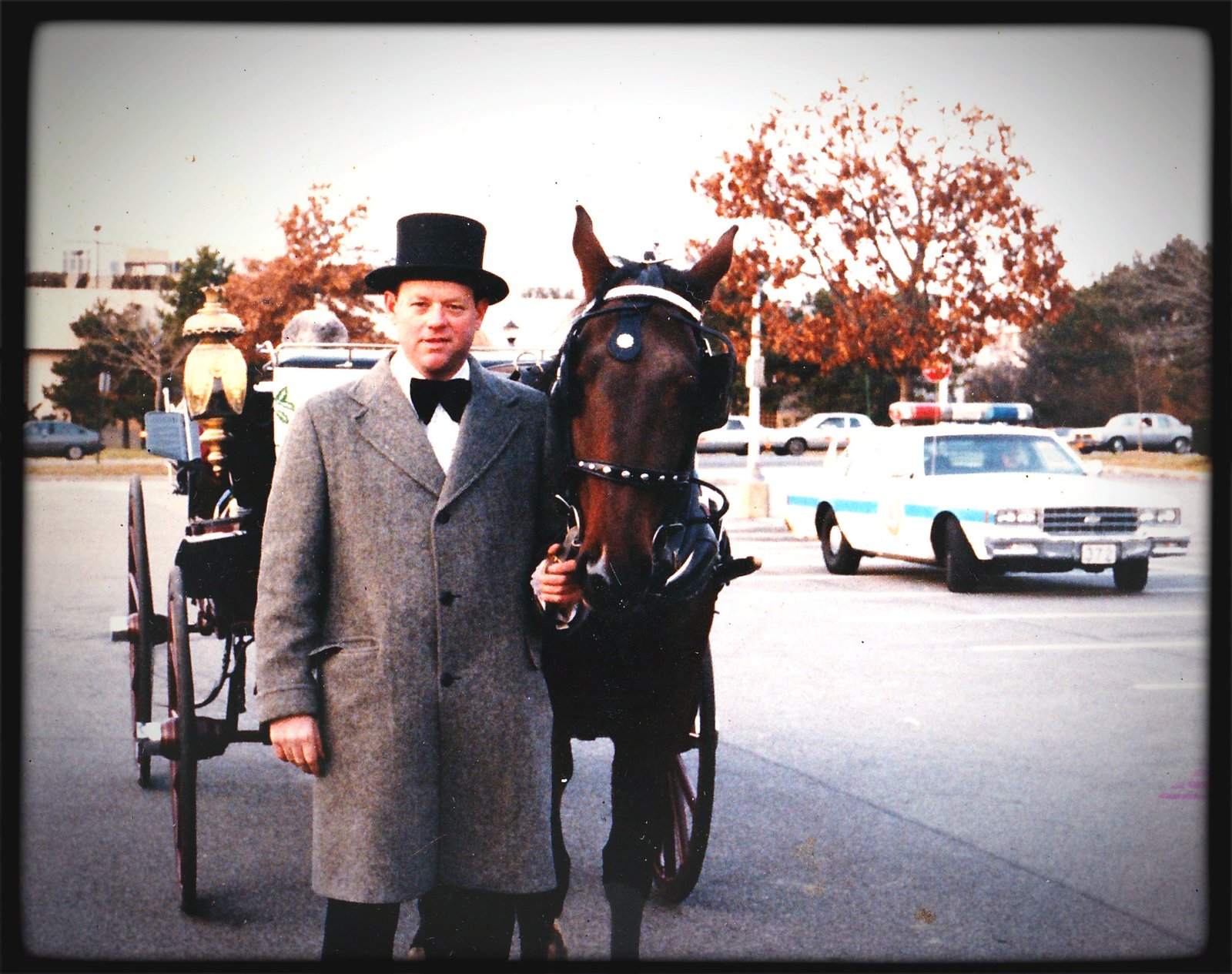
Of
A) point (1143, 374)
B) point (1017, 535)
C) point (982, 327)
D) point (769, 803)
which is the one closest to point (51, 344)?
point (769, 803)

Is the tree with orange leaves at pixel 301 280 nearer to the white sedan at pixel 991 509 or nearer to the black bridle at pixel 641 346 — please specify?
the black bridle at pixel 641 346

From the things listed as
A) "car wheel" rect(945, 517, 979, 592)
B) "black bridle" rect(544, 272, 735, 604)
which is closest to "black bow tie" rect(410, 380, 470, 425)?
"black bridle" rect(544, 272, 735, 604)

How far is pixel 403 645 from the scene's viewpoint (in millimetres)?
3066

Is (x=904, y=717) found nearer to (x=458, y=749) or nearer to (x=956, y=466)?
(x=458, y=749)

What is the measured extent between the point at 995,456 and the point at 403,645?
36.2 ft

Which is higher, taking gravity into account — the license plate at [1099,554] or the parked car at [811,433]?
the parked car at [811,433]

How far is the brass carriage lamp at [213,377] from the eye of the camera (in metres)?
5.33

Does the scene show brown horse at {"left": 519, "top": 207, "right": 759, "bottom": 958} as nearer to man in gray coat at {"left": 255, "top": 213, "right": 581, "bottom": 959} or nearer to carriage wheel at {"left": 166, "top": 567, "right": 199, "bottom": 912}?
man in gray coat at {"left": 255, "top": 213, "right": 581, "bottom": 959}

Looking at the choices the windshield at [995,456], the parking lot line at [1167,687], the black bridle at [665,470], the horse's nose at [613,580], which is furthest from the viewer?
the windshield at [995,456]

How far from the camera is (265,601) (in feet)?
9.90

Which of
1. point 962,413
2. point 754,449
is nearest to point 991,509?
point 962,413

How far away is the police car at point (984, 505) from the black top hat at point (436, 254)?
950 centimetres

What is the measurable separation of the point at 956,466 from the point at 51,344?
32.6 ft

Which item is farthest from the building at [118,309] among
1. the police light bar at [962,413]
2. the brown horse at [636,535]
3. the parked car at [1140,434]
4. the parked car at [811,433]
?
the parked car at [811,433]
